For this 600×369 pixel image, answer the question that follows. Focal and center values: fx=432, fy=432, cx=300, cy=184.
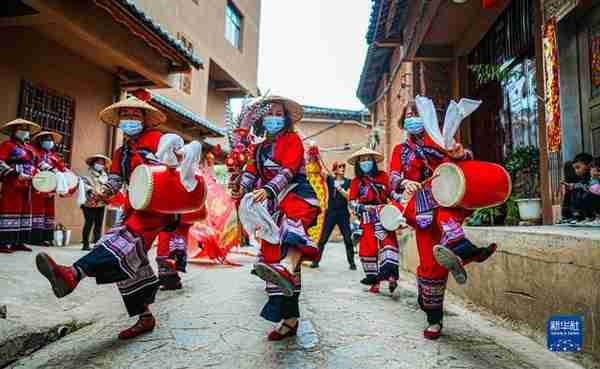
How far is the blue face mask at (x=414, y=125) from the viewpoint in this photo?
3592 mm

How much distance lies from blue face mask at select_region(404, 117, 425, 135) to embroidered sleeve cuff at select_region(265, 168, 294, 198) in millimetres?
1137

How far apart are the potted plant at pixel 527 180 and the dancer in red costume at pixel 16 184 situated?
22.2 ft

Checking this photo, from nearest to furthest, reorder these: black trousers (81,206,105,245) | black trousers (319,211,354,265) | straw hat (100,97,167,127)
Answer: straw hat (100,97,167,127) < black trousers (81,206,105,245) < black trousers (319,211,354,265)

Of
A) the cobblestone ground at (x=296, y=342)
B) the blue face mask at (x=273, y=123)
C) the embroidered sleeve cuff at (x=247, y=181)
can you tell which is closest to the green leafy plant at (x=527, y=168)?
the cobblestone ground at (x=296, y=342)

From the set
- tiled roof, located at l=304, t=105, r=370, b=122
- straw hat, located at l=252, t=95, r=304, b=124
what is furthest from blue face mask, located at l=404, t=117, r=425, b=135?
tiled roof, located at l=304, t=105, r=370, b=122

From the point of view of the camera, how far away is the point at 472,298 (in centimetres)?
445

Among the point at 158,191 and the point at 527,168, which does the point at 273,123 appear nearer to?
the point at 158,191

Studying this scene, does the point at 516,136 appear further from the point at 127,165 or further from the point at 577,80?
the point at 127,165

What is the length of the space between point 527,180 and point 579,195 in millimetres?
1561

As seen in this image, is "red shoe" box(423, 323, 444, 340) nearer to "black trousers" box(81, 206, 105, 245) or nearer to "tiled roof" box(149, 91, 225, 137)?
"black trousers" box(81, 206, 105, 245)

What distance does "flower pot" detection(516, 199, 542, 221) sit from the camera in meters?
5.32

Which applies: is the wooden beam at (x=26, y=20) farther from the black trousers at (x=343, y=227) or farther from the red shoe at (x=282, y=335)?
the red shoe at (x=282, y=335)

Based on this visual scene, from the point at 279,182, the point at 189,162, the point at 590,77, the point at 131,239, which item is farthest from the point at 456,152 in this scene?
the point at 590,77

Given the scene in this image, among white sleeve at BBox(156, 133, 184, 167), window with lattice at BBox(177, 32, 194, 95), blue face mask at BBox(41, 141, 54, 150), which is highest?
window with lattice at BBox(177, 32, 194, 95)
